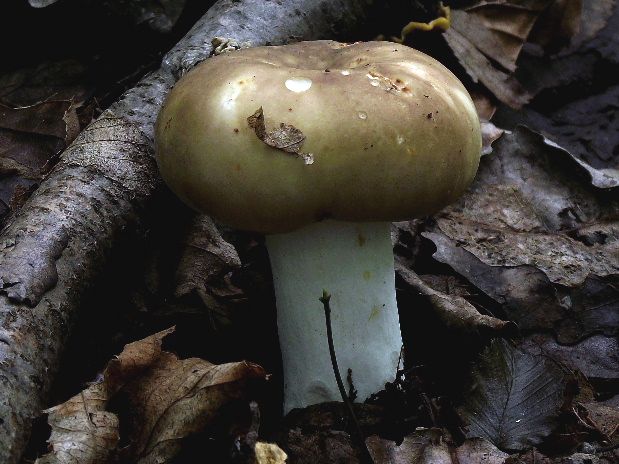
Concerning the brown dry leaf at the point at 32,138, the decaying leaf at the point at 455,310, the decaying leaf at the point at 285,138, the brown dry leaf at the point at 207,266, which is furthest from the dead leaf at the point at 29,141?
the decaying leaf at the point at 455,310

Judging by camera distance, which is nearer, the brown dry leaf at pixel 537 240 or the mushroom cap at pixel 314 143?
the mushroom cap at pixel 314 143

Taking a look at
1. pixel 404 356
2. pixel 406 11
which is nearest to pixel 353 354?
pixel 404 356

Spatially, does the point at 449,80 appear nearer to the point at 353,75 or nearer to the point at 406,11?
the point at 353,75

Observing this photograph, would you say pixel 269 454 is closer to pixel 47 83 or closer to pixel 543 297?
pixel 543 297

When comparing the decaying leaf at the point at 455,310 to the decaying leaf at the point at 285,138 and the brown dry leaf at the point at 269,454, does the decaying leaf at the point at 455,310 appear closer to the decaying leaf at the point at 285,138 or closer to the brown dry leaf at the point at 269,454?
the brown dry leaf at the point at 269,454

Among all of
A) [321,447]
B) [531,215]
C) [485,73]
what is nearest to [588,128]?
[485,73]

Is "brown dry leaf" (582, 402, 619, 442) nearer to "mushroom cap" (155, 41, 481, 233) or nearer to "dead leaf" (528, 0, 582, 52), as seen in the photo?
"mushroom cap" (155, 41, 481, 233)
